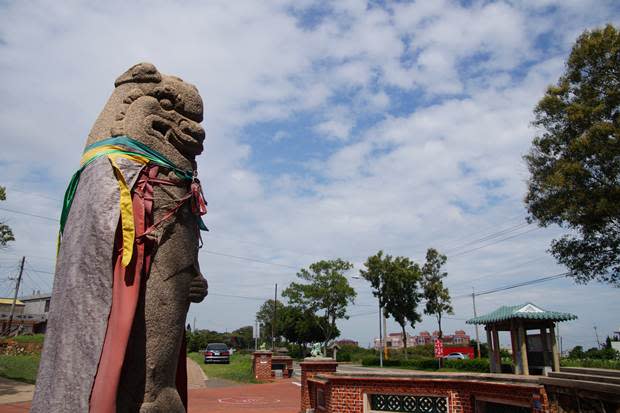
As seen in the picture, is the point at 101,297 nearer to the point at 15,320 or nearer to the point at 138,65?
the point at 138,65

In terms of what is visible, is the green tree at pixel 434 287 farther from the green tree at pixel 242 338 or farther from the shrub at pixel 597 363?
the green tree at pixel 242 338

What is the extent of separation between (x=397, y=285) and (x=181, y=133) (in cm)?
2867

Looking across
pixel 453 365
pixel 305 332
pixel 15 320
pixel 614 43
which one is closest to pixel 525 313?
pixel 614 43

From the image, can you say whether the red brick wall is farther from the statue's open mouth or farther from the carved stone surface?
the statue's open mouth

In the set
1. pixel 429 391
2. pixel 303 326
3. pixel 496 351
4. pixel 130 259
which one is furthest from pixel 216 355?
pixel 130 259

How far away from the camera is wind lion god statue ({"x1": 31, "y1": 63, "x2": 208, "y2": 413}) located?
2.57m

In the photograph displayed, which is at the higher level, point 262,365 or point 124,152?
point 124,152

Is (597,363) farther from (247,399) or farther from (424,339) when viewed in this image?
(424,339)

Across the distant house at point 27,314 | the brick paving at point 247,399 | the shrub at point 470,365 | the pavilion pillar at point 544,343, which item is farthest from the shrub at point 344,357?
the pavilion pillar at point 544,343

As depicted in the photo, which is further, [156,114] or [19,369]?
[19,369]

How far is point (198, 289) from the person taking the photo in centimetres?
323

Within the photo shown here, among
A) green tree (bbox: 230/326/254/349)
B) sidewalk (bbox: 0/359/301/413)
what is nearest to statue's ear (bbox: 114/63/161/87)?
sidewalk (bbox: 0/359/301/413)

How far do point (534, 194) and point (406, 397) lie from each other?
36.5 feet

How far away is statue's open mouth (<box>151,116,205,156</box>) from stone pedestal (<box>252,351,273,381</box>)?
61.7 ft
